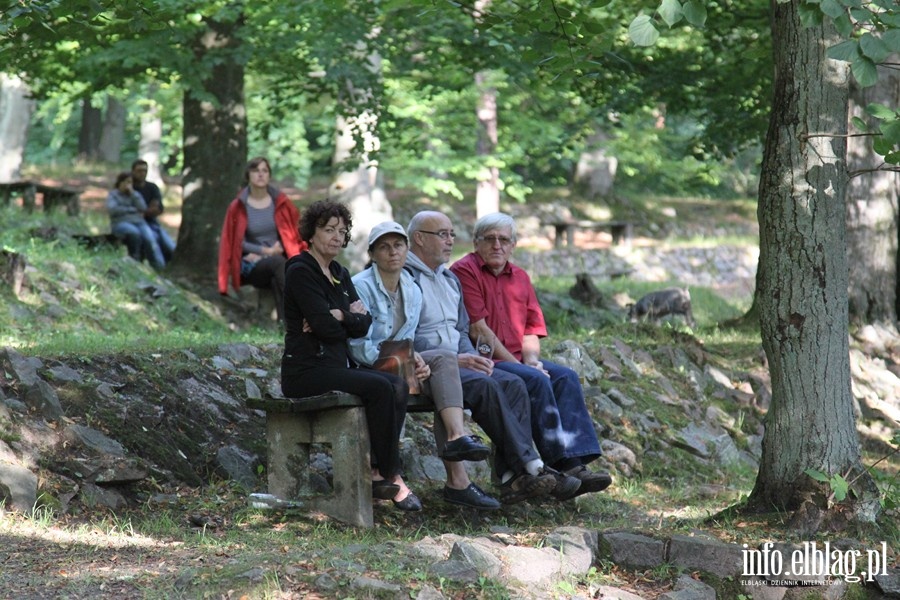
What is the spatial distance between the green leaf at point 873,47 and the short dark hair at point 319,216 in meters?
2.83

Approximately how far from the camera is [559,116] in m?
21.8

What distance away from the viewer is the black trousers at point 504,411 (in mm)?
6664

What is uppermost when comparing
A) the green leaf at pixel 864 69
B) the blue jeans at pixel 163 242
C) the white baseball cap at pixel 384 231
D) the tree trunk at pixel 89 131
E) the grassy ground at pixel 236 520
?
the tree trunk at pixel 89 131

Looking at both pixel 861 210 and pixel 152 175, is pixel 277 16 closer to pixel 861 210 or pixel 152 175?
pixel 861 210

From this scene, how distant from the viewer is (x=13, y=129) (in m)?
25.2

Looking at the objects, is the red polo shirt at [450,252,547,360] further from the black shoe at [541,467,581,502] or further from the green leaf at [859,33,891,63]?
the green leaf at [859,33,891,63]

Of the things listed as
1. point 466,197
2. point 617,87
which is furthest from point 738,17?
point 466,197

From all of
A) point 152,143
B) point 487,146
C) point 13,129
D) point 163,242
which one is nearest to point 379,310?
point 163,242

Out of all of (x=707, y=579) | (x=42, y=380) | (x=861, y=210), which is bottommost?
(x=707, y=579)

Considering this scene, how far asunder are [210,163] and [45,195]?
18.9 ft

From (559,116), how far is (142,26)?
1499 cm

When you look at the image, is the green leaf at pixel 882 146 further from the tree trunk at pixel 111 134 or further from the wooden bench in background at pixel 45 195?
the tree trunk at pixel 111 134

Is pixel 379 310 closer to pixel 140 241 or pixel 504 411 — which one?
pixel 504 411

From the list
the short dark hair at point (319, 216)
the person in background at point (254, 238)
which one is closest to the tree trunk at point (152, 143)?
the person in background at point (254, 238)
